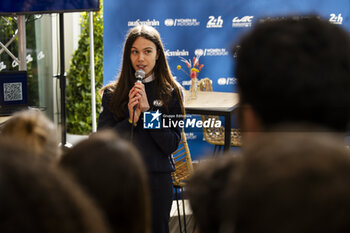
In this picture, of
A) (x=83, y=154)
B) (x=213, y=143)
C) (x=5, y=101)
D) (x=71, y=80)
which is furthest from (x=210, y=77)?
(x=83, y=154)

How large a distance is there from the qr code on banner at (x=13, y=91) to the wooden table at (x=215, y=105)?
4.42 ft

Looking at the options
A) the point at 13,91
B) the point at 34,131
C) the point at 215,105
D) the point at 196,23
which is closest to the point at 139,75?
the point at 215,105

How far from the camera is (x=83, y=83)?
6.42 metres

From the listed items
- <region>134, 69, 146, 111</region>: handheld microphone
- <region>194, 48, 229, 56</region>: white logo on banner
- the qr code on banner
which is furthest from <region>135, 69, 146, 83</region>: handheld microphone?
<region>194, 48, 229, 56</region>: white logo on banner

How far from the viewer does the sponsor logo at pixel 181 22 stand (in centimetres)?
435

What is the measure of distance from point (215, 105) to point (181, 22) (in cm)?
127

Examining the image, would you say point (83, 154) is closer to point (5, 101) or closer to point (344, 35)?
point (344, 35)

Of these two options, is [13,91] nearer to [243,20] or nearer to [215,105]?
[215,105]

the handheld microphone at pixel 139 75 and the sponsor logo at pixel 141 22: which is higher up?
the sponsor logo at pixel 141 22

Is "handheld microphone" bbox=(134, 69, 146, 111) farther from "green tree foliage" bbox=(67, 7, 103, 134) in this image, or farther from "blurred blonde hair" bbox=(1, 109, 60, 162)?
"green tree foliage" bbox=(67, 7, 103, 134)

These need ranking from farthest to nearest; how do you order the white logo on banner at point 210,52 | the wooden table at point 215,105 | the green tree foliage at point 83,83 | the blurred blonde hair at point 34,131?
the green tree foliage at point 83,83 < the white logo on banner at point 210,52 < the wooden table at point 215,105 < the blurred blonde hair at point 34,131

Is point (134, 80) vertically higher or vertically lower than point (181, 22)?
lower

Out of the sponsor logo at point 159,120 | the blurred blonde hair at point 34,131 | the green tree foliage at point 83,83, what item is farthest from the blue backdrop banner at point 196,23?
the blurred blonde hair at point 34,131

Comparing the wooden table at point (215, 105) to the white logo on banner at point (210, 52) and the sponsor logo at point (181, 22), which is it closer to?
the white logo on banner at point (210, 52)
